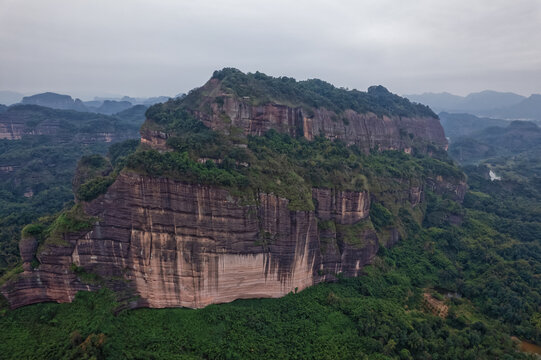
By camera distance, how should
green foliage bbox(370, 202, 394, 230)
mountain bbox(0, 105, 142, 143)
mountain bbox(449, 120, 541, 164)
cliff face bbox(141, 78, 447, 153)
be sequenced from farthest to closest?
mountain bbox(449, 120, 541, 164)
mountain bbox(0, 105, 142, 143)
green foliage bbox(370, 202, 394, 230)
cliff face bbox(141, 78, 447, 153)

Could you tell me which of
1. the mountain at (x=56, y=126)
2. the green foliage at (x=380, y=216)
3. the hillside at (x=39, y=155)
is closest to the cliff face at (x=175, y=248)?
the hillside at (x=39, y=155)

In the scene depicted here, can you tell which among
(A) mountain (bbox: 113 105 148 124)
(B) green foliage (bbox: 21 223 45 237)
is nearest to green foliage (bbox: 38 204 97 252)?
(B) green foliage (bbox: 21 223 45 237)

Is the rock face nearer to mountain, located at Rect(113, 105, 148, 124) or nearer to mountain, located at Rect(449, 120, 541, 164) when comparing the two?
mountain, located at Rect(449, 120, 541, 164)

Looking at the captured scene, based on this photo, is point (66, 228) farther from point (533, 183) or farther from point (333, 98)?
point (533, 183)

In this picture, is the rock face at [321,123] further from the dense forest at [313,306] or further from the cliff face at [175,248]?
the cliff face at [175,248]

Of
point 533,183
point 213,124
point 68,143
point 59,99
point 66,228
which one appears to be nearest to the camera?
point 66,228

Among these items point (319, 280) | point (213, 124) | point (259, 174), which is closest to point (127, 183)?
point (259, 174)

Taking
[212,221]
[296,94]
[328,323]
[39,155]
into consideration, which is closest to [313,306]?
[328,323]

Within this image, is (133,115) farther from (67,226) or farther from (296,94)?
(67,226)
